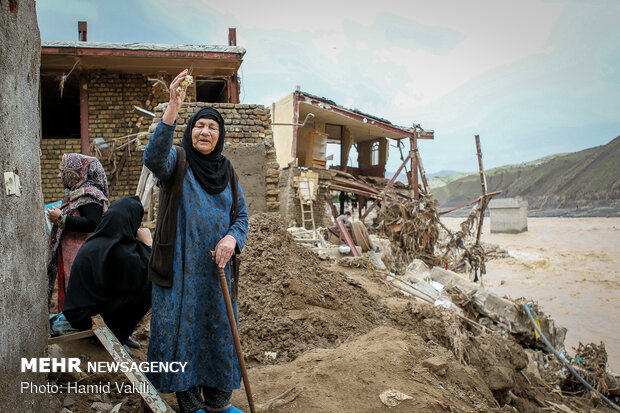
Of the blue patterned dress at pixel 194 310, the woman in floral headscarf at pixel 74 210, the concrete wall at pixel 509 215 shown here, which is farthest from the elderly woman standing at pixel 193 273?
the concrete wall at pixel 509 215

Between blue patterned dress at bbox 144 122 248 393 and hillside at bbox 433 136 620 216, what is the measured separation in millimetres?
32790

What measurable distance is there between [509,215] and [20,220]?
85.8 feet

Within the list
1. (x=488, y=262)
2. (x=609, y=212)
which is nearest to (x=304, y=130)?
(x=488, y=262)

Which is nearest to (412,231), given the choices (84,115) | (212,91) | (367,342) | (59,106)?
(367,342)

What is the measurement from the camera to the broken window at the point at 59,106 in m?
10.7

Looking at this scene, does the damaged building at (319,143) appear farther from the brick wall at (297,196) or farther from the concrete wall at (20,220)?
the concrete wall at (20,220)

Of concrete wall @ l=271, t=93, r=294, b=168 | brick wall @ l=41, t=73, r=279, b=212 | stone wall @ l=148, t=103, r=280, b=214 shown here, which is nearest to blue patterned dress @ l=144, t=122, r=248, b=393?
stone wall @ l=148, t=103, r=280, b=214

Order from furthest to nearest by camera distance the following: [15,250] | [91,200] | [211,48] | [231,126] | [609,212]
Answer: [609,212], [211,48], [231,126], [91,200], [15,250]

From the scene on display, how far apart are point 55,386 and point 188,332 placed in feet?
2.70

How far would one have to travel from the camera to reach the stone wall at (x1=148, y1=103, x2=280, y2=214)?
726 centimetres

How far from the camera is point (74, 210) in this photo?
9.75 feet

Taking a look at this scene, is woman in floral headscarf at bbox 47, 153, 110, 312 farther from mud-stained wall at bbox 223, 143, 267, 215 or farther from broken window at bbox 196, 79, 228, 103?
broken window at bbox 196, 79, 228, 103

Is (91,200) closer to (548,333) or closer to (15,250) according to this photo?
(15,250)

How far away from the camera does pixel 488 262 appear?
15797mm
